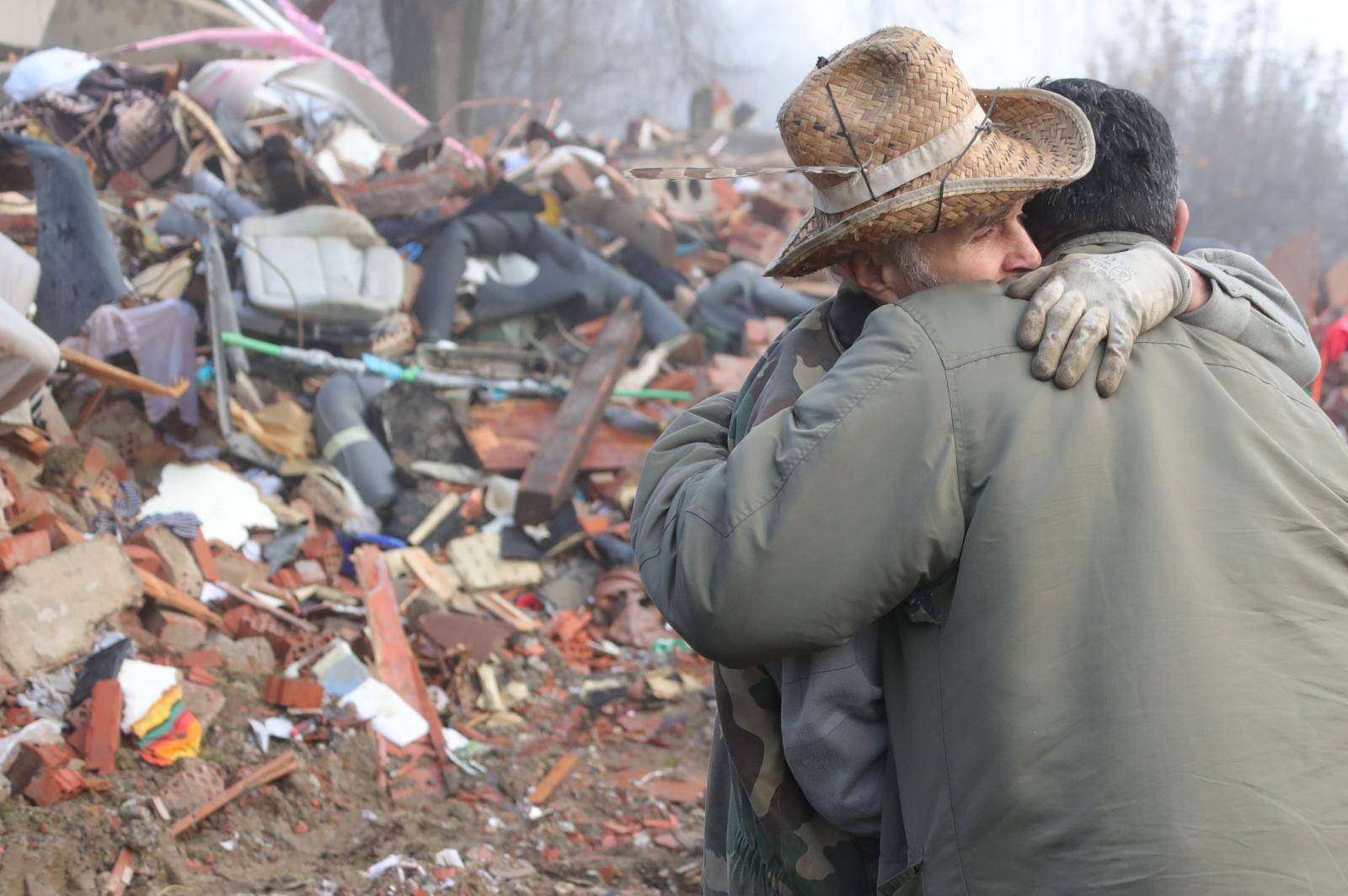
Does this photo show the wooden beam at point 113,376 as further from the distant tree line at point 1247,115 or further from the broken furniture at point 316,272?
the distant tree line at point 1247,115

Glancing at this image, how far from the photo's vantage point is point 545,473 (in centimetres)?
727

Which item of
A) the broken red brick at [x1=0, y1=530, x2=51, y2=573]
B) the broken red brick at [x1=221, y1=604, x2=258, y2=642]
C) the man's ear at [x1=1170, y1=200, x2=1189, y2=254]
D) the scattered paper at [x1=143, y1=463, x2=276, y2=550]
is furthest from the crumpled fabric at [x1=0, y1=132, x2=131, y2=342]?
the man's ear at [x1=1170, y1=200, x2=1189, y2=254]

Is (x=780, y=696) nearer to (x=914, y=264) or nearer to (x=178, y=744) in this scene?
(x=914, y=264)

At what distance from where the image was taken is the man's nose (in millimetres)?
1710

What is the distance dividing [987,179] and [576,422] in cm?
619

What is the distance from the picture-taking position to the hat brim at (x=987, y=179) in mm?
1572

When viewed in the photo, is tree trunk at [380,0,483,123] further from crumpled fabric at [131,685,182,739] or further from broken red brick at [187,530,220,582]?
crumpled fabric at [131,685,182,739]

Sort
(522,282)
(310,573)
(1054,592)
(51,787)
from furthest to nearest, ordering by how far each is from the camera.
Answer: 1. (522,282)
2. (310,573)
3. (51,787)
4. (1054,592)

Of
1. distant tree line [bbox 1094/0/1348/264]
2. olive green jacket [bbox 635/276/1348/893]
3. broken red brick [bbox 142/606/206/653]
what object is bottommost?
distant tree line [bbox 1094/0/1348/264]

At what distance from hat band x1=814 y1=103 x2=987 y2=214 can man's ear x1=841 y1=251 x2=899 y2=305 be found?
0.12 metres

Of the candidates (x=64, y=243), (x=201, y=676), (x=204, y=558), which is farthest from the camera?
(x=64, y=243)

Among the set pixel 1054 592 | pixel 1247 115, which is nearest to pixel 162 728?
pixel 1054 592

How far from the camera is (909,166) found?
159 centimetres

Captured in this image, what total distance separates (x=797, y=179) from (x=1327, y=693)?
14.2m
